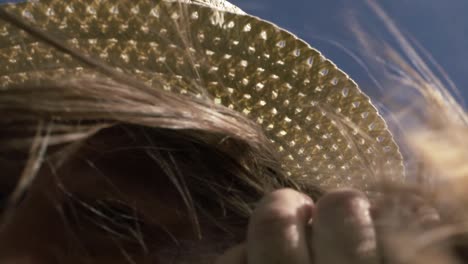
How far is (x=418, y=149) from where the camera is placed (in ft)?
1.39

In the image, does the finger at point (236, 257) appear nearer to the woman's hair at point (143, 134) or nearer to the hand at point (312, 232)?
the hand at point (312, 232)

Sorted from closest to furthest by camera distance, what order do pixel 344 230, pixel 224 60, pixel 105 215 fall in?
pixel 344 230 < pixel 105 215 < pixel 224 60

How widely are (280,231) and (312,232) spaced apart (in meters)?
0.02

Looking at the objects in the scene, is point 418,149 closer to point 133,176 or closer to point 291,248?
point 291,248

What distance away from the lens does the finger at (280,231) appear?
0.37m

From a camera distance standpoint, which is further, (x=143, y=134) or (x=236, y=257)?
(x=143, y=134)

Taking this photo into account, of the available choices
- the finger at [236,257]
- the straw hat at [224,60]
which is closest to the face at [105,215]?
the finger at [236,257]

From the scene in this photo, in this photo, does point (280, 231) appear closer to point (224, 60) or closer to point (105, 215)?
point (105, 215)

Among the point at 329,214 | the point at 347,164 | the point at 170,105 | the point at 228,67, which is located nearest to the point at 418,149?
the point at 329,214

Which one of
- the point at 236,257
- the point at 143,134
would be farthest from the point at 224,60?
the point at 236,257

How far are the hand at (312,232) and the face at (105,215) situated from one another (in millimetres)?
222

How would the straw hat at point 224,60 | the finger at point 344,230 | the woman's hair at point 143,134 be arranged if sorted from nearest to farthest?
the finger at point 344,230 → the woman's hair at point 143,134 → the straw hat at point 224,60

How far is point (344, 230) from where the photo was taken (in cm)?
36

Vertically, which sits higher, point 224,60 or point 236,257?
point 224,60
